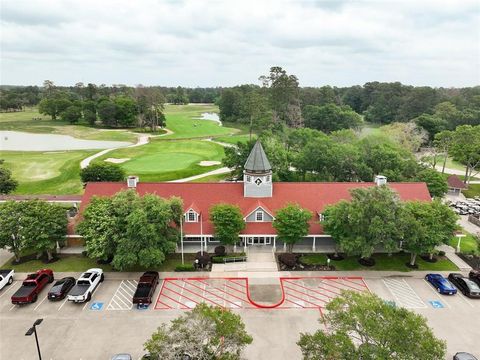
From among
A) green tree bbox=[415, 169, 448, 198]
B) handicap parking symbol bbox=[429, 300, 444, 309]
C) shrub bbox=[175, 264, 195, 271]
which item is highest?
green tree bbox=[415, 169, 448, 198]

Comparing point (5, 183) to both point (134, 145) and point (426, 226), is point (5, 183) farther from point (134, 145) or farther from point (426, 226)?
point (426, 226)

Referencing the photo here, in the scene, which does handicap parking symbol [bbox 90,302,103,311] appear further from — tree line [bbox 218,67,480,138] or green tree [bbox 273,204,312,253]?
tree line [bbox 218,67,480,138]

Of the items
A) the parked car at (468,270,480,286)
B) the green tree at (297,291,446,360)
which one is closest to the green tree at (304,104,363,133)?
the parked car at (468,270,480,286)

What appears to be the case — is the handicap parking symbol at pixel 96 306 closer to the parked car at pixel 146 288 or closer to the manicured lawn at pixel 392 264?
the parked car at pixel 146 288

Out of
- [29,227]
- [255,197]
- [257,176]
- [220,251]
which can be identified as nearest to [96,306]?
[29,227]

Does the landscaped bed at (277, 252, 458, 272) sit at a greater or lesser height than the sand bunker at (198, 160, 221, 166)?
lesser

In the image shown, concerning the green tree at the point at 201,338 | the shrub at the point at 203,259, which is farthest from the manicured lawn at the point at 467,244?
the green tree at the point at 201,338

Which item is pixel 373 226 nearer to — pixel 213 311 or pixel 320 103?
pixel 213 311
